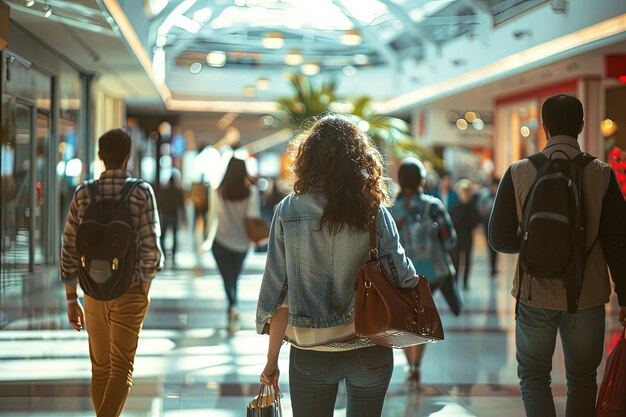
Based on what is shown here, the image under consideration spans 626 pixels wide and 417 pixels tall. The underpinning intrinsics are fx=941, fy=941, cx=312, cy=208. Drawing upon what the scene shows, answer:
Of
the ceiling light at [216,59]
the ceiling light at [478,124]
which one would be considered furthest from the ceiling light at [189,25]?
the ceiling light at [478,124]

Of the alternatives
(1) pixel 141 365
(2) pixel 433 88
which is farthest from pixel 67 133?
(2) pixel 433 88

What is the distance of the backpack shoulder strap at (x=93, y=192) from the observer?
4.64m

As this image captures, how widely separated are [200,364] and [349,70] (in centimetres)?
2550

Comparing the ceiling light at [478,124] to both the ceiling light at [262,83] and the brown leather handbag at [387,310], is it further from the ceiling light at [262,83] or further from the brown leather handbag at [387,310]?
the brown leather handbag at [387,310]

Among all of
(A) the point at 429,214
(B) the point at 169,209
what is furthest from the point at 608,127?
(A) the point at 429,214

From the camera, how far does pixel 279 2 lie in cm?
2688

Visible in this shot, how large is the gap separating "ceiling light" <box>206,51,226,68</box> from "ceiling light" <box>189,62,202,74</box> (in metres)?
0.50

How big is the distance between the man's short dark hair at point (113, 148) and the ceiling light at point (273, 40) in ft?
86.6

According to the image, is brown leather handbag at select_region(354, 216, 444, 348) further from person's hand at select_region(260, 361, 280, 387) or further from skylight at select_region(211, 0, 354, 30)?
skylight at select_region(211, 0, 354, 30)

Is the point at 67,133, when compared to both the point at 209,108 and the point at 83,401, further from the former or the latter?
the point at 209,108

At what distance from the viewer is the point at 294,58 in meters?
32.1

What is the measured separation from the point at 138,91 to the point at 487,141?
584 inches

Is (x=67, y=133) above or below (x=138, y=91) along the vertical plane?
below

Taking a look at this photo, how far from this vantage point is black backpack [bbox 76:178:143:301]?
4.57 m
